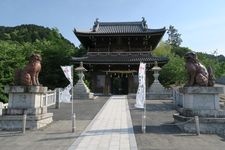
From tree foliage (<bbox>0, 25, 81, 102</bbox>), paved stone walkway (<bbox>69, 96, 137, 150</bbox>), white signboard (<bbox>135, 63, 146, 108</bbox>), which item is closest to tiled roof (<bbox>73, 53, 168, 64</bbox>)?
tree foliage (<bbox>0, 25, 81, 102</bbox>)

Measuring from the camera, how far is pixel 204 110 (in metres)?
13.1

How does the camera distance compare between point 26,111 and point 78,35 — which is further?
point 78,35

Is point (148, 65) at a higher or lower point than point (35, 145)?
higher

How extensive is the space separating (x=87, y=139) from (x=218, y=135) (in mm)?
5511

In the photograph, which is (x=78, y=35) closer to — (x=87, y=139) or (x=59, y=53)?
(x=59, y=53)

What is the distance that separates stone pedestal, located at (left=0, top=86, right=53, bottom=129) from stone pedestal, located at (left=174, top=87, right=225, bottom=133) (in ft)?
21.4

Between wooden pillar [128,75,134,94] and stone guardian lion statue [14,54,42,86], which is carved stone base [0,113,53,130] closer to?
stone guardian lion statue [14,54,42,86]

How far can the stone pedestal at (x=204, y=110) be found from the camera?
12.6m

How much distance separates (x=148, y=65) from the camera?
38.8 meters

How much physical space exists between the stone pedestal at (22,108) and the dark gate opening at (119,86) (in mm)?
30221

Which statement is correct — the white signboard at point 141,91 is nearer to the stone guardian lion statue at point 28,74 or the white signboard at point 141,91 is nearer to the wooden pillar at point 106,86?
the stone guardian lion statue at point 28,74

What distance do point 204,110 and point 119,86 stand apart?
1294 inches

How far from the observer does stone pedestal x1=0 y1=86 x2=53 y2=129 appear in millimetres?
12938

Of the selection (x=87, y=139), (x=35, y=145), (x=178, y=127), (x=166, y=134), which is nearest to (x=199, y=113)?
(x=178, y=127)
